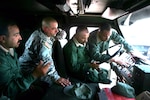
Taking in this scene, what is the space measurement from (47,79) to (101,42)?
3.96 ft

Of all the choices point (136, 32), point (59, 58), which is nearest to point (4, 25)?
point (59, 58)

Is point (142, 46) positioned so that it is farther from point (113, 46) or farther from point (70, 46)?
point (70, 46)

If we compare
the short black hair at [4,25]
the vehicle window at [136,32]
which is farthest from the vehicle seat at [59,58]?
the vehicle window at [136,32]

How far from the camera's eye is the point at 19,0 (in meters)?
2.53

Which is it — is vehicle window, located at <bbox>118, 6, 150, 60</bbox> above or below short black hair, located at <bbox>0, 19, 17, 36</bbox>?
below

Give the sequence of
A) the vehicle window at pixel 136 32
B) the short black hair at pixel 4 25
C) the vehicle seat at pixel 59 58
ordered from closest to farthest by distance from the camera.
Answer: the short black hair at pixel 4 25 → the vehicle seat at pixel 59 58 → the vehicle window at pixel 136 32

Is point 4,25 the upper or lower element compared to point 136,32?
upper

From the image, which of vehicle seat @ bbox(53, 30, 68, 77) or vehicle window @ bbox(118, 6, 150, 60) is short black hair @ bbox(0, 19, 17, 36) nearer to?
vehicle seat @ bbox(53, 30, 68, 77)

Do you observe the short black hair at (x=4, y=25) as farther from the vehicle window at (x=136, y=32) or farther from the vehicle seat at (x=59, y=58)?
Result: the vehicle window at (x=136, y=32)

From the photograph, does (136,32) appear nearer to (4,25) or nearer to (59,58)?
(59,58)

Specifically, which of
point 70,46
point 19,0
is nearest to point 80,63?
point 70,46

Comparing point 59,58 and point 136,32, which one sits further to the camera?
point 136,32

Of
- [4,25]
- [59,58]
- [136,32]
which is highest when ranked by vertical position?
[4,25]

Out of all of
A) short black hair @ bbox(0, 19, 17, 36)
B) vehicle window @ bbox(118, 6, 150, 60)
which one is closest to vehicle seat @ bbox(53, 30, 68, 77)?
short black hair @ bbox(0, 19, 17, 36)
